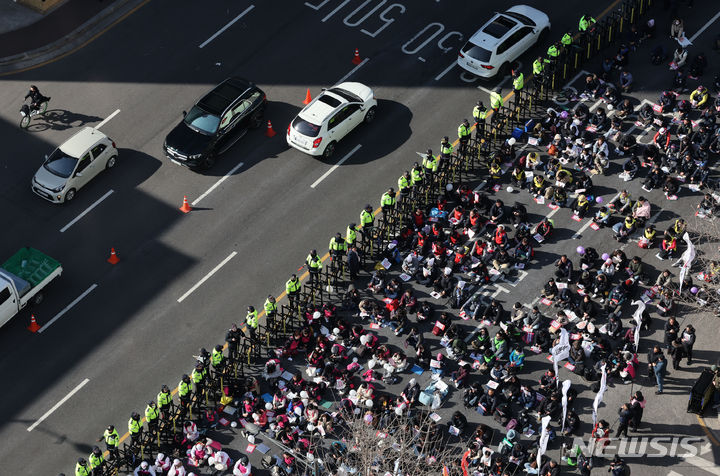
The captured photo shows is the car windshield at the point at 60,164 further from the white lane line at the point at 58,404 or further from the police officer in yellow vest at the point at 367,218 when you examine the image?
the police officer in yellow vest at the point at 367,218

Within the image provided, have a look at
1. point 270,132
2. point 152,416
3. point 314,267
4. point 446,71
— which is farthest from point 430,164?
point 152,416

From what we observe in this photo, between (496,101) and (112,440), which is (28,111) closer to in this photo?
(112,440)

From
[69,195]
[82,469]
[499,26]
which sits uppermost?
[499,26]

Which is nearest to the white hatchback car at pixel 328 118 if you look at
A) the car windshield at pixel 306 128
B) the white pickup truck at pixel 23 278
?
the car windshield at pixel 306 128

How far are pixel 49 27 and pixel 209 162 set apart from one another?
13001 mm

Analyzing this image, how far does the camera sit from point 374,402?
45281 millimetres

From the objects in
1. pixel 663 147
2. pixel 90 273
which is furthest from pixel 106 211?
pixel 663 147

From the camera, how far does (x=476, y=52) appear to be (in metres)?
56.5

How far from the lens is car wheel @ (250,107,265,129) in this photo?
55.2 meters

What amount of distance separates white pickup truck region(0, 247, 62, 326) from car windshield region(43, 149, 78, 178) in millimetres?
4411

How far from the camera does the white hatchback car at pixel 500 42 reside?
5641 centimetres

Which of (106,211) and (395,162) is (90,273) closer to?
(106,211)

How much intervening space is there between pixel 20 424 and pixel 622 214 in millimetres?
25813

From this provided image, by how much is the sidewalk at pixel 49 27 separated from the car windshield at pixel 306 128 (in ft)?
42.6
